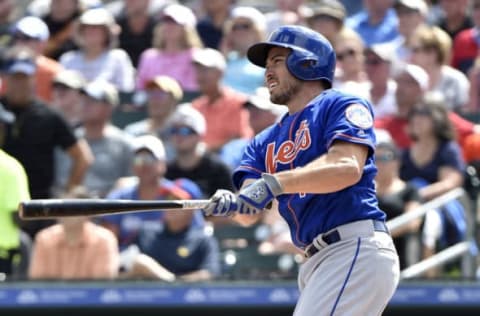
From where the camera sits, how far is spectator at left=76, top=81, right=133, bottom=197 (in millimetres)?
8000

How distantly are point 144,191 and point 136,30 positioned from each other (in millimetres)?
2527

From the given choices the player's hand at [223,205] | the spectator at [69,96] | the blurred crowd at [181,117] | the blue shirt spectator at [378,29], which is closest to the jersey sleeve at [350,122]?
the player's hand at [223,205]

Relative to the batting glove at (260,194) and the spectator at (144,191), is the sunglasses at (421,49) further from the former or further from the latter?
the batting glove at (260,194)

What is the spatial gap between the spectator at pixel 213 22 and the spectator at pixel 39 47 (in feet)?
4.15

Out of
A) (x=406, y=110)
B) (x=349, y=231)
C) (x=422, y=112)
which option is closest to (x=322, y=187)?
(x=349, y=231)

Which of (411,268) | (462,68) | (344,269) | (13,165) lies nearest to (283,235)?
(411,268)

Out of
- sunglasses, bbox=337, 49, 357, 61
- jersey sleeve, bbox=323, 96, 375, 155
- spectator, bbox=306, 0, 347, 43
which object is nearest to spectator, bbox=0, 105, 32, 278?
sunglasses, bbox=337, 49, 357, 61

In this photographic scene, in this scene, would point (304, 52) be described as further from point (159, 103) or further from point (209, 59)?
point (209, 59)

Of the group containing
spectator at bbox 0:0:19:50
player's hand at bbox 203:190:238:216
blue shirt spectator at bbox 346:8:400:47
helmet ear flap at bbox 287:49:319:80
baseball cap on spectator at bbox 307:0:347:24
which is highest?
spectator at bbox 0:0:19:50

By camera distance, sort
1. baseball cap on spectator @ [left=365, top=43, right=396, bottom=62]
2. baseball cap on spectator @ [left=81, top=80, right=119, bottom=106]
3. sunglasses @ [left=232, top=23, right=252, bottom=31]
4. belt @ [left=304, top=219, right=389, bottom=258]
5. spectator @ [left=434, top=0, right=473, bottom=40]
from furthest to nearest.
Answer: spectator @ [left=434, top=0, right=473, bottom=40] < sunglasses @ [left=232, top=23, right=252, bottom=31] < baseball cap on spectator @ [left=365, top=43, right=396, bottom=62] < baseball cap on spectator @ [left=81, top=80, right=119, bottom=106] < belt @ [left=304, top=219, right=389, bottom=258]

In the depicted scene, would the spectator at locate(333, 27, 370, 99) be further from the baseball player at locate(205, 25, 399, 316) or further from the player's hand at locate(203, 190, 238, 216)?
the player's hand at locate(203, 190, 238, 216)

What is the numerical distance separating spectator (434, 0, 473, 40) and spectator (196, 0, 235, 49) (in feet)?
5.95

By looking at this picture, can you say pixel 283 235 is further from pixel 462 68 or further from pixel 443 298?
pixel 462 68

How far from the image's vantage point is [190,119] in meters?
7.92
